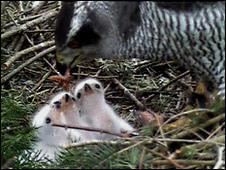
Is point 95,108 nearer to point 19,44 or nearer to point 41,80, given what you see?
point 41,80

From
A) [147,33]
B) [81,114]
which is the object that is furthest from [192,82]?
[147,33]

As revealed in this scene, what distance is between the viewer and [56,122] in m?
3.54

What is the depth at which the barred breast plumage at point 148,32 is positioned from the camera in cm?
306

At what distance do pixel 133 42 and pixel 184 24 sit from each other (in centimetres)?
26

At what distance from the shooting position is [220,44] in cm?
309

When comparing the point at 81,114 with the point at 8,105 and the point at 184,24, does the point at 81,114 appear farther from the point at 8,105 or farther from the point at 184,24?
A: the point at 184,24

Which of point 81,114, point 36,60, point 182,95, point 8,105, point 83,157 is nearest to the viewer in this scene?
point 83,157

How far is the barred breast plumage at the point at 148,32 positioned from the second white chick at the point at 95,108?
422mm

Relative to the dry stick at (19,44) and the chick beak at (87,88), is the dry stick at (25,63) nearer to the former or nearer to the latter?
the dry stick at (19,44)

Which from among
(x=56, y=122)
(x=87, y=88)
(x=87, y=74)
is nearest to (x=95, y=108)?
(x=87, y=88)

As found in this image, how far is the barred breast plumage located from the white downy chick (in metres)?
0.36

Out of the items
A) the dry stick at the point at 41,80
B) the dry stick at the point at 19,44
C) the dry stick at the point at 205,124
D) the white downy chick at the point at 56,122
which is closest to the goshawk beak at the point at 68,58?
the white downy chick at the point at 56,122

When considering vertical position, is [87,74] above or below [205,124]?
above

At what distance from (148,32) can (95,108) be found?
2.07 ft
